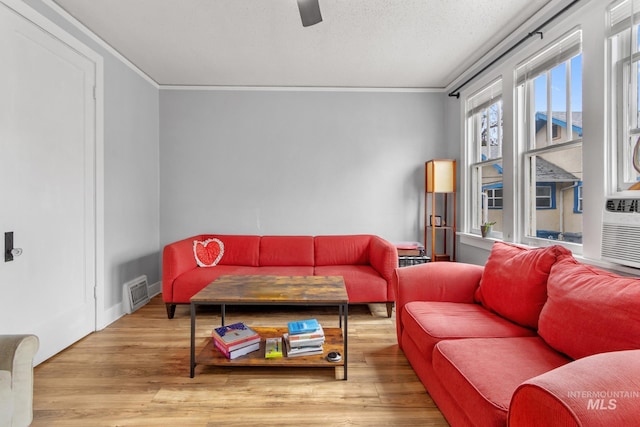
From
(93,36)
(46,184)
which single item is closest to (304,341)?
(46,184)

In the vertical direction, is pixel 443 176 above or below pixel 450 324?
above

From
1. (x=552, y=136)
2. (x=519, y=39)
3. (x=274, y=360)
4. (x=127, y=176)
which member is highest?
(x=519, y=39)

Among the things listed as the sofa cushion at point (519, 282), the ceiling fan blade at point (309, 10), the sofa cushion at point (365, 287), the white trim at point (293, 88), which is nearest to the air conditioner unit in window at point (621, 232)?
the sofa cushion at point (519, 282)

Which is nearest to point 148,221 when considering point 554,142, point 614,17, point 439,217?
point 439,217

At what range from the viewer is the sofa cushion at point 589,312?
3.84ft

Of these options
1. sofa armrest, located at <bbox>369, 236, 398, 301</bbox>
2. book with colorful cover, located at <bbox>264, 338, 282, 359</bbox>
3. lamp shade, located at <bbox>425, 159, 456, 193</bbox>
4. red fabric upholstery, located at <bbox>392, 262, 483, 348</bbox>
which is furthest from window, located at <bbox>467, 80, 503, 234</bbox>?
book with colorful cover, located at <bbox>264, 338, 282, 359</bbox>

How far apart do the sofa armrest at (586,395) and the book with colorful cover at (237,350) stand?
1560mm

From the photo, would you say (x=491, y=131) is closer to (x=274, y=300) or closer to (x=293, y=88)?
(x=293, y=88)

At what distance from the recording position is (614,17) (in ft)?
6.22

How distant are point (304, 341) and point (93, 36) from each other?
3100mm

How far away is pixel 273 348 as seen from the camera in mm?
2070

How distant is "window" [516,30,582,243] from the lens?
7.41ft

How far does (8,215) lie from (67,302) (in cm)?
85

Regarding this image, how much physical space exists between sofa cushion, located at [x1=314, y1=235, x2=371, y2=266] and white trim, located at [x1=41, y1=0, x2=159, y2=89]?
2.76 metres
